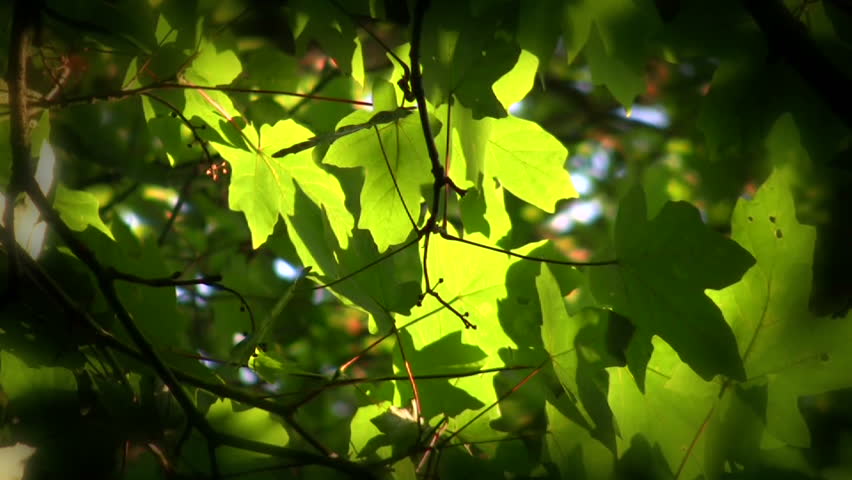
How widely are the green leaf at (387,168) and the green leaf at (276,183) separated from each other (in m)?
0.08

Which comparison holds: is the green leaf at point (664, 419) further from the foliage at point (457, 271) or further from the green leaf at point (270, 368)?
the green leaf at point (270, 368)

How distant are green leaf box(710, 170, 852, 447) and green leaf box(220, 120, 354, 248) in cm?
56

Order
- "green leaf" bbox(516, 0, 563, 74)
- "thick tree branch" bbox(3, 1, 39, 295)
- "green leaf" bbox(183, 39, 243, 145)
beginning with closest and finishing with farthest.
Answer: "thick tree branch" bbox(3, 1, 39, 295) < "green leaf" bbox(516, 0, 563, 74) < "green leaf" bbox(183, 39, 243, 145)

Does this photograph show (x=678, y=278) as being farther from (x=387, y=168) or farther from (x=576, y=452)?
(x=387, y=168)

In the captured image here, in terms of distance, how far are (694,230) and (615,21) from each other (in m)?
0.34

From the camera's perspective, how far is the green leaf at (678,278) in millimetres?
875

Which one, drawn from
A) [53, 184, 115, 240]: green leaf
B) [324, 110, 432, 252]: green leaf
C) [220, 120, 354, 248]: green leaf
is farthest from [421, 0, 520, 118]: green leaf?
[53, 184, 115, 240]: green leaf

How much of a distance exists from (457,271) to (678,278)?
0.31 metres

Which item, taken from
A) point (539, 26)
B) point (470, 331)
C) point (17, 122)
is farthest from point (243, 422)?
point (539, 26)

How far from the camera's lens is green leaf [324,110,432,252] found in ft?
3.52

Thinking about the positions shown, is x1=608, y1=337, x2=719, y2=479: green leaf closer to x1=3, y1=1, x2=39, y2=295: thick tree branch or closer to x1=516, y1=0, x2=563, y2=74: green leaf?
x1=516, y1=0, x2=563, y2=74: green leaf

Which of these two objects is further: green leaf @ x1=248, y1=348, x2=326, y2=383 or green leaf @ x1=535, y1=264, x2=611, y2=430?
green leaf @ x1=248, y1=348, x2=326, y2=383

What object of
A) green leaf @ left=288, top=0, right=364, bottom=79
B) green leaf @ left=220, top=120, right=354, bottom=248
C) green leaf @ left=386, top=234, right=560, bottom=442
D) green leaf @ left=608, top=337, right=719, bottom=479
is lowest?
green leaf @ left=608, top=337, right=719, bottom=479

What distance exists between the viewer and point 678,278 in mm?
888
